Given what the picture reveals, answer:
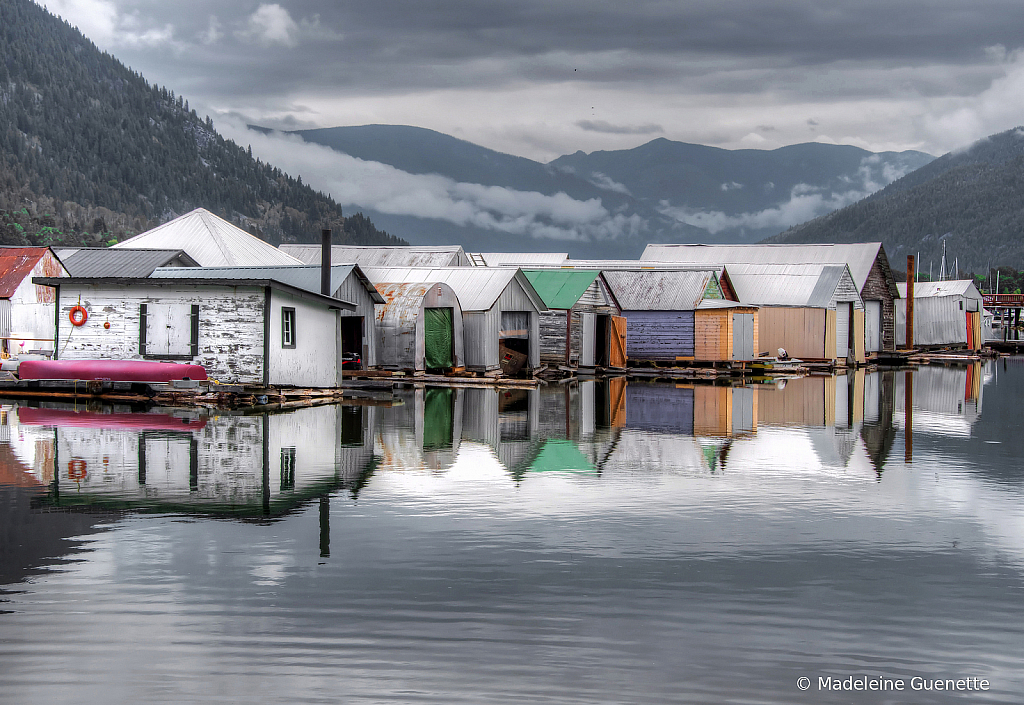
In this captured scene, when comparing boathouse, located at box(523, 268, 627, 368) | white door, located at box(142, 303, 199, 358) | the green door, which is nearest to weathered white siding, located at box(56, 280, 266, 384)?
white door, located at box(142, 303, 199, 358)

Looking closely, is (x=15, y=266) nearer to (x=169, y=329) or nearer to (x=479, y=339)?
(x=479, y=339)

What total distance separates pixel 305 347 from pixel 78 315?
7.05 meters

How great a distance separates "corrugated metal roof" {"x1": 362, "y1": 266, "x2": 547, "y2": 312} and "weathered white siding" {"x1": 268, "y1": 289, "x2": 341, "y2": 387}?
9581 millimetres

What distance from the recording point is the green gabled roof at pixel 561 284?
4944 centimetres

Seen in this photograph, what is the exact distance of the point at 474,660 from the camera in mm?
8156

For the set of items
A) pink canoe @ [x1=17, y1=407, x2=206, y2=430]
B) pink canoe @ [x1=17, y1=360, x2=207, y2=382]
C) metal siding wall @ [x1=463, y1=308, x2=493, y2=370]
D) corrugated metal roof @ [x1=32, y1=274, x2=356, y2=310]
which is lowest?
pink canoe @ [x1=17, y1=407, x2=206, y2=430]

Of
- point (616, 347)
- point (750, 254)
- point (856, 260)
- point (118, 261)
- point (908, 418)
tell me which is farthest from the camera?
point (750, 254)

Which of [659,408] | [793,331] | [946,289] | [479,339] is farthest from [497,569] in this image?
[946,289]

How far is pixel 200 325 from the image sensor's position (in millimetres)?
30891

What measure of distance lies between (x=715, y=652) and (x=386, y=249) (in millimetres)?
63825

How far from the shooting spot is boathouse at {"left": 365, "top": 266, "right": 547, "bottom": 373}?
→ 4378cm

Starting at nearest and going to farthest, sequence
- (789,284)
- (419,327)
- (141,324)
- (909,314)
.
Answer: (141,324)
(419,327)
(789,284)
(909,314)

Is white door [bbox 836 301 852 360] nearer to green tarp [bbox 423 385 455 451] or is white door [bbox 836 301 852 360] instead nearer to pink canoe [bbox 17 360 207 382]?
green tarp [bbox 423 385 455 451]

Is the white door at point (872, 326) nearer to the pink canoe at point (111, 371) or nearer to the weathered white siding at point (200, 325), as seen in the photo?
the weathered white siding at point (200, 325)
